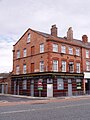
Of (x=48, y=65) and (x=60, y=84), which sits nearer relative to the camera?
(x=48, y=65)

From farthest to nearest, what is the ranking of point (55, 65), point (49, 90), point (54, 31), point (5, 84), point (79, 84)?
point (5, 84) < point (54, 31) < point (79, 84) < point (55, 65) < point (49, 90)

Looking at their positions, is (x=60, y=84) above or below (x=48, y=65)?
below

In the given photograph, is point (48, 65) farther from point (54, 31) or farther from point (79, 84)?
point (54, 31)

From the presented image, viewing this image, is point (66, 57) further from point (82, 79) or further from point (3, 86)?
point (3, 86)

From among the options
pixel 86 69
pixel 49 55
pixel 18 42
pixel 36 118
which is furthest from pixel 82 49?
pixel 36 118

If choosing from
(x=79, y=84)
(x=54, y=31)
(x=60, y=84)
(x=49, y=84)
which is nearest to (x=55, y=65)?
(x=60, y=84)

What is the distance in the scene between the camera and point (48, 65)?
38188mm

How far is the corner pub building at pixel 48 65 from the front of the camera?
38.5 metres

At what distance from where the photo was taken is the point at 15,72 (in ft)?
155

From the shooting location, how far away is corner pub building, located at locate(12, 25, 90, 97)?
126 ft

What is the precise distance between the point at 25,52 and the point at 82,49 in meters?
11.3

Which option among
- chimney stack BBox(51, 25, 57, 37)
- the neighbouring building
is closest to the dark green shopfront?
the neighbouring building

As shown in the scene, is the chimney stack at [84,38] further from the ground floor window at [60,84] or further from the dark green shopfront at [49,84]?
the ground floor window at [60,84]

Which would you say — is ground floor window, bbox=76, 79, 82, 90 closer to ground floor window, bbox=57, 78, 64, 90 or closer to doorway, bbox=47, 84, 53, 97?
ground floor window, bbox=57, 78, 64, 90
